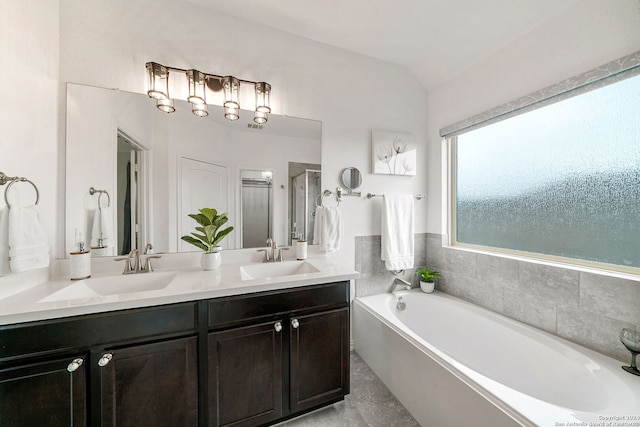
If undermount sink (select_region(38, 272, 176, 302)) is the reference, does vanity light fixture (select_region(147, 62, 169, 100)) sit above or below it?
above

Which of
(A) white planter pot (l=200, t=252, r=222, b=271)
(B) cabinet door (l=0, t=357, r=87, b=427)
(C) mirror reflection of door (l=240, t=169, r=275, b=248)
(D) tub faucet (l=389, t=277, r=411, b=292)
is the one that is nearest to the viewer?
(B) cabinet door (l=0, t=357, r=87, b=427)

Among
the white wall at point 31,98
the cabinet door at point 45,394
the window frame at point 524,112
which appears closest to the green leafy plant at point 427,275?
the window frame at point 524,112

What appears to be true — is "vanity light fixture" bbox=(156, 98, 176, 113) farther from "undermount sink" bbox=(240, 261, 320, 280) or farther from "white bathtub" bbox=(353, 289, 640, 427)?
"white bathtub" bbox=(353, 289, 640, 427)

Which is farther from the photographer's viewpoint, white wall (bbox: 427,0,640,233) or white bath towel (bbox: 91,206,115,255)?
white bath towel (bbox: 91,206,115,255)

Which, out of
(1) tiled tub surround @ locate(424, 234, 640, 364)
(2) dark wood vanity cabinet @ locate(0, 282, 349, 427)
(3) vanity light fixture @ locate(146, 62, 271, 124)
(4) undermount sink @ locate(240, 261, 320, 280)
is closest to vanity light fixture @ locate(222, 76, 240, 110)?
(3) vanity light fixture @ locate(146, 62, 271, 124)

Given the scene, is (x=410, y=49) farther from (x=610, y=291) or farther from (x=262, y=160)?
(x=610, y=291)

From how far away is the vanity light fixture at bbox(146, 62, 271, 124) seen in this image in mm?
1521

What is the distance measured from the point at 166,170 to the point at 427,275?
2.38 metres

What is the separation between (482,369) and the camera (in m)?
1.69

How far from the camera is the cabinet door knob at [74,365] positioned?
96 cm

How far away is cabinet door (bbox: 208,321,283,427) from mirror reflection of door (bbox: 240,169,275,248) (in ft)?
2.30

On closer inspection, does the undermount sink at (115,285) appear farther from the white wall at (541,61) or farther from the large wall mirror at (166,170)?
the white wall at (541,61)

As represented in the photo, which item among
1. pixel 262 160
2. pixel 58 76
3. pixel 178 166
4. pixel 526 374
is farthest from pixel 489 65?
pixel 58 76

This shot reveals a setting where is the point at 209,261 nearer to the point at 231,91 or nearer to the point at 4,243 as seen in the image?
the point at 4,243
